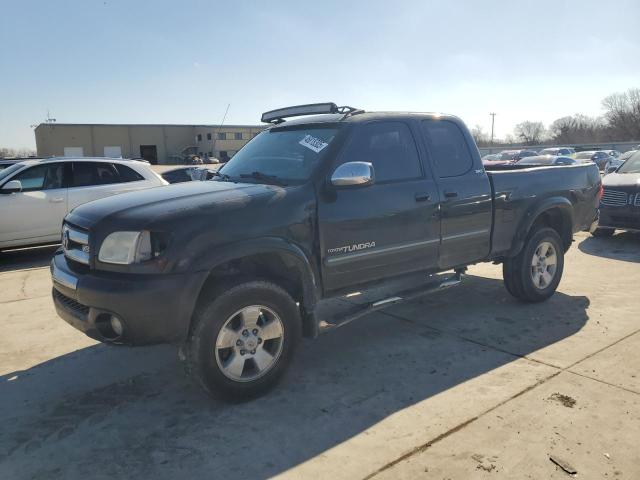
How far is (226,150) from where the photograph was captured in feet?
210

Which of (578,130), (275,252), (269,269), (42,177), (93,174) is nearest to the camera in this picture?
(275,252)

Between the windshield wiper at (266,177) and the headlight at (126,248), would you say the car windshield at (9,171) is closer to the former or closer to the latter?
the windshield wiper at (266,177)

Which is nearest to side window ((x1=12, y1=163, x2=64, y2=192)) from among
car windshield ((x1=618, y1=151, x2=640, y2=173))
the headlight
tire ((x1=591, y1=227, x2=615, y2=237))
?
the headlight

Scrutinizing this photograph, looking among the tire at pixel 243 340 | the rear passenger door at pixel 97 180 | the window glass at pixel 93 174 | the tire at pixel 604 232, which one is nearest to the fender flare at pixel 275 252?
the tire at pixel 243 340

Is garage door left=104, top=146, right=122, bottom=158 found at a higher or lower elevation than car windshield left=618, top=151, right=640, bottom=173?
higher

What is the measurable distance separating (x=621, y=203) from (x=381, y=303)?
268 inches

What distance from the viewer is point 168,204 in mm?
3438

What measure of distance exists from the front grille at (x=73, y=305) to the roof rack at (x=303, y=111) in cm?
248

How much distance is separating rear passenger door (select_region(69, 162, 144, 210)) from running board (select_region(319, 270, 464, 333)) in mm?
6103

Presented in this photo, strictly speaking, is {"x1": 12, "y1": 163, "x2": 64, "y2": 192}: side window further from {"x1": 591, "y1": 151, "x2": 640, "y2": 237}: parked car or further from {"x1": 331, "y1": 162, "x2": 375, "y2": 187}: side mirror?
{"x1": 591, "y1": 151, "x2": 640, "y2": 237}: parked car

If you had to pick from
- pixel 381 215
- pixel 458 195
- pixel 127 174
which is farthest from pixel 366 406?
pixel 127 174

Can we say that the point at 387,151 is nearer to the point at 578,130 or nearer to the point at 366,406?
the point at 366,406

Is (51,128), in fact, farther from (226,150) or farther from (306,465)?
(306,465)

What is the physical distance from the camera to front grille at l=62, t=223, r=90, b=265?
346 centimetres
